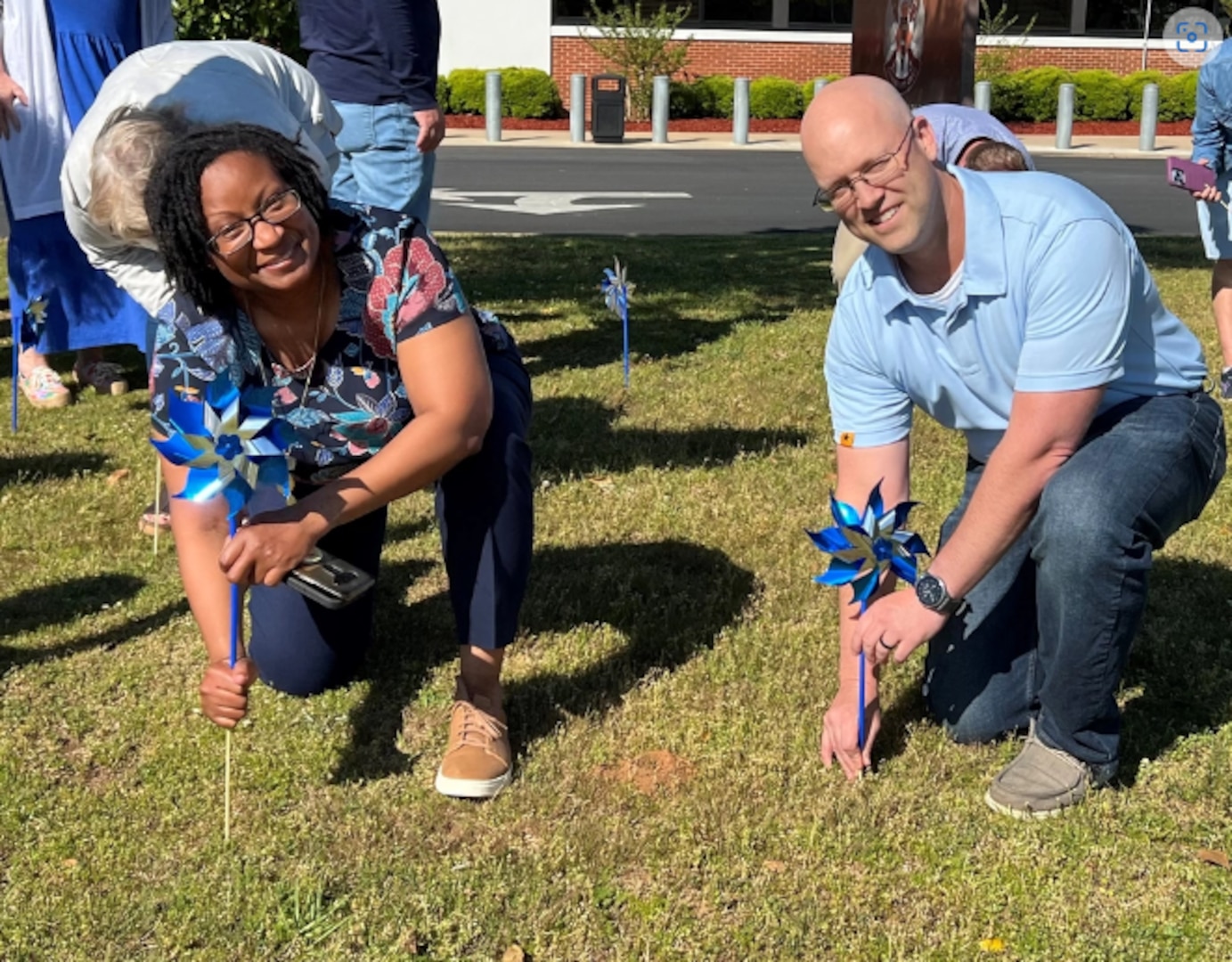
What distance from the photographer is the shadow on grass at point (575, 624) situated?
3.38 m

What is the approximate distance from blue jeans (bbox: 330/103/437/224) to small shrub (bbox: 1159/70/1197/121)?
901 inches

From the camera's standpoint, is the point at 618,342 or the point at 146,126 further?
the point at 618,342

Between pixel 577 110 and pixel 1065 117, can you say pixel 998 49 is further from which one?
pixel 577 110

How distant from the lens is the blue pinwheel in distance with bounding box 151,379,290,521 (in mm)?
2625

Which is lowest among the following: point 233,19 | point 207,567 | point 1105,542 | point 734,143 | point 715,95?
point 734,143

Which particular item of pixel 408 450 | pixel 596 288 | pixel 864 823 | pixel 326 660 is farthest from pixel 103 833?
pixel 596 288

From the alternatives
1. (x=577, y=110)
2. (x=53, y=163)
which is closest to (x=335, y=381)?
(x=53, y=163)

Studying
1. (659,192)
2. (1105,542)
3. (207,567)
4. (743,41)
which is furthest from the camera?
(743,41)

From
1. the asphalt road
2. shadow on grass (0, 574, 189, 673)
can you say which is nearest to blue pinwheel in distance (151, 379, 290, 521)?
shadow on grass (0, 574, 189, 673)

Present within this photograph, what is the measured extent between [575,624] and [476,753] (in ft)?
2.82

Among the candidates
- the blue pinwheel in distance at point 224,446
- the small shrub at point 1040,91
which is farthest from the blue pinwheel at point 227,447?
the small shrub at point 1040,91

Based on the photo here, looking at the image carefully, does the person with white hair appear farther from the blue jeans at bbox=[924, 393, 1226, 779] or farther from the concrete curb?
the concrete curb

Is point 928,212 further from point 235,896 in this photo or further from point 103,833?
point 103,833

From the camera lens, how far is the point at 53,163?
576cm
